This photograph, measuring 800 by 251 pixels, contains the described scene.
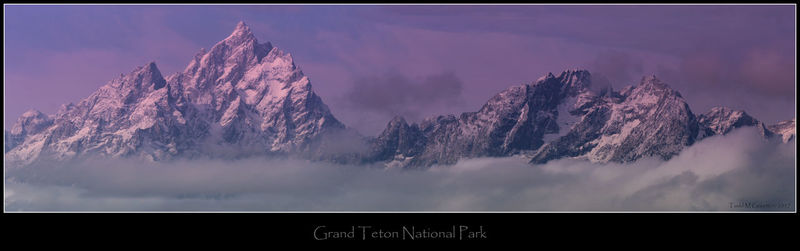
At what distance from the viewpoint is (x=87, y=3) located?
73750mm

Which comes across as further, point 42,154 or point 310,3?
point 42,154

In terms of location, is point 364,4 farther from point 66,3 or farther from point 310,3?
point 66,3

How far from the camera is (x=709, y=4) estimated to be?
238ft
